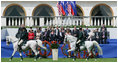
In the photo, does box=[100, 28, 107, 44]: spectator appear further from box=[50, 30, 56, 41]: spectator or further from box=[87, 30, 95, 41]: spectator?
box=[50, 30, 56, 41]: spectator

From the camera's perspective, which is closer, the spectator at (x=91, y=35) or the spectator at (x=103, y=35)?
the spectator at (x=91, y=35)

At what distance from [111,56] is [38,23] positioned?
339 inches

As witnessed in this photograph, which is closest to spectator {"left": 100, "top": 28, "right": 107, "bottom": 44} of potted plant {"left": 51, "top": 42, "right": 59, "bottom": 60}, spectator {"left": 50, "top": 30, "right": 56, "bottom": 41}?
spectator {"left": 50, "top": 30, "right": 56, "bottom": 41}

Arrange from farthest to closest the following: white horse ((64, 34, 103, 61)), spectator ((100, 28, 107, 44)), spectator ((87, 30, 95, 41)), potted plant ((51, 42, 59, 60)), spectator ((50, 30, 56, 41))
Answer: spectator ((100, 28, 107, 44))
spectator ((50, 30, 56, 41))
spectator ((87, 30, 95, 41))
potted plant ((51, 42, 59, 60))
white horse ((64, 34, 103, 61))

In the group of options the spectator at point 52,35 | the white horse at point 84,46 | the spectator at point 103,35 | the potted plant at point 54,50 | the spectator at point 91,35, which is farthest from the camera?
the spectator at point 103,35

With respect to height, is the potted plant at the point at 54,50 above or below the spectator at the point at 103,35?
below

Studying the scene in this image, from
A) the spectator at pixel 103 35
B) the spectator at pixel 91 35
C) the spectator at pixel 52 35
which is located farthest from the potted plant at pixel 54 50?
the spectator at pixel 103 35

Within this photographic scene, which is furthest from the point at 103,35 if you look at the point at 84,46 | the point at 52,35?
the point at 84,46

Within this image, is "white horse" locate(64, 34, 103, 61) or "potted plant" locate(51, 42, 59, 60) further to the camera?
"potted plant" locate(51, 42, 59, 60)

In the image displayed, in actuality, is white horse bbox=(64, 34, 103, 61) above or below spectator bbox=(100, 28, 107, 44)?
below

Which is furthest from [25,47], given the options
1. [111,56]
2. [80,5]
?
[80,5]

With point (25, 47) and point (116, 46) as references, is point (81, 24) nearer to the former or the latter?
point (116, 46)

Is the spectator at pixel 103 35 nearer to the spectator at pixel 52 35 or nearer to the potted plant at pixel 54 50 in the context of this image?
the spectator at pixel 52 35

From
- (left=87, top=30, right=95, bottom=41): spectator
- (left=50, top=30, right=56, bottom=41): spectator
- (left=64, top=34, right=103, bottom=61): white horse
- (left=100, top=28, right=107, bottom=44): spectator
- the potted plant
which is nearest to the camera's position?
(left=64, top=34, right=103, bottom=61): white horse
